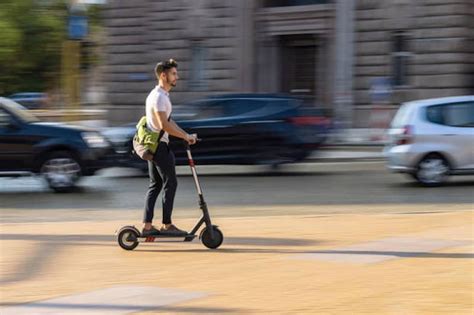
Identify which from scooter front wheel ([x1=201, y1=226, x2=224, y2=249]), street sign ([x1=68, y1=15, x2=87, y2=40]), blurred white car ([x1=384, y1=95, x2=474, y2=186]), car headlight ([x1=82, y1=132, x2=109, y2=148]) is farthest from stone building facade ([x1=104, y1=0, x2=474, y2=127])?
scooter front wheel ([x1=201, y1=226, x2=224, y2=249])

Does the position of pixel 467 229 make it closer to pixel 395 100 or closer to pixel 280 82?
pixel 395 100

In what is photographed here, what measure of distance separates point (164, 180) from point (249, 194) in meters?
5.76

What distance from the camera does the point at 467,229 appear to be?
10445 millimetres

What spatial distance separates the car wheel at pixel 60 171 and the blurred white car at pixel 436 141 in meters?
5.45

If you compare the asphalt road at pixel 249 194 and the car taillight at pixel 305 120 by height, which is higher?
the car taillight at pixel 305 120

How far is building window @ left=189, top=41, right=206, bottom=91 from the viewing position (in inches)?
1288

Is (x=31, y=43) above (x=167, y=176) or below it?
below

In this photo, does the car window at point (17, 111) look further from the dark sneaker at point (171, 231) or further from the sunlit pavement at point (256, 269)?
the dark sneaker at point (171, 231)

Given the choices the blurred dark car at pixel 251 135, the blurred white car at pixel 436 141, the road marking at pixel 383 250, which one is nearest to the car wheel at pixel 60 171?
the blurred dark car at pixel 251 135

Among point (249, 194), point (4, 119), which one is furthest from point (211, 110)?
point (4, 119)

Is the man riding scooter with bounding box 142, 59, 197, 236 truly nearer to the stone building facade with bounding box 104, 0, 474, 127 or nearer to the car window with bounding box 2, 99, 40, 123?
the car window with bounding box 2, 99, 40, 123

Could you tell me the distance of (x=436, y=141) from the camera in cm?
1555

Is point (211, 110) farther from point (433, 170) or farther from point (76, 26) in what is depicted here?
point (76, 26)

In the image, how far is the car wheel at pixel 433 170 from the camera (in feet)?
51.0
